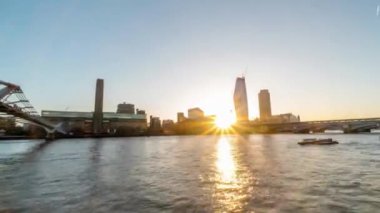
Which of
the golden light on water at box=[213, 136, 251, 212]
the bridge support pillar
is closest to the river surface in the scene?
the golden light on water at box=[213, 136, 251, 212]

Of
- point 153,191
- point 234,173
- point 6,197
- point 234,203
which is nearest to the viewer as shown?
point 234,203

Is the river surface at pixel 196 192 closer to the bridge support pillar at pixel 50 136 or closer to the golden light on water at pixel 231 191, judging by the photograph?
the golden light on water at pixel 231 191

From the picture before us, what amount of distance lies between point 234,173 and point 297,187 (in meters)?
12.2

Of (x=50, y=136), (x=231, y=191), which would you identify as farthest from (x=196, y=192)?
(x=50, y=136)

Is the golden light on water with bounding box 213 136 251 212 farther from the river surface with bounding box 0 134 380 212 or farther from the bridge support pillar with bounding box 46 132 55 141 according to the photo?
the bridge support pillar with bounding box 46 132 55 141

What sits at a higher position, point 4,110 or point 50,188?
point 4,110

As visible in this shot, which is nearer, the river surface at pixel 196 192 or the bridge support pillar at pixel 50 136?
the river surface at pixel 196 192

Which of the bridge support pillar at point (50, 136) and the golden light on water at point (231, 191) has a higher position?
the bridge support pillar at point (50, 136)

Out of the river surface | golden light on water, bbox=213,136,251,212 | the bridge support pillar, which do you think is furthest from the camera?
the bridge support pillar

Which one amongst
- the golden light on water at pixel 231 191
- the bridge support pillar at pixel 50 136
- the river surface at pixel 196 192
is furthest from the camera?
the bridge support pillar at pixel 50 136

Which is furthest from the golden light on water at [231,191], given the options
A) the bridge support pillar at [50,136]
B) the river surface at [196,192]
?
the bridge support pillar at [50,136]

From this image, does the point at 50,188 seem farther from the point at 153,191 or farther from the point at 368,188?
the point at 368,188

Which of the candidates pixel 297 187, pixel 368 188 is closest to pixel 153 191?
pixel 297 187

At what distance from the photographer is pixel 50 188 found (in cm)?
3136
